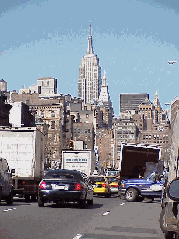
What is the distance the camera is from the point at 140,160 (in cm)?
4184

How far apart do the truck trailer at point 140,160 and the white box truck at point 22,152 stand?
10.3 meters

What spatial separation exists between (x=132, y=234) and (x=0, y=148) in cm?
1665

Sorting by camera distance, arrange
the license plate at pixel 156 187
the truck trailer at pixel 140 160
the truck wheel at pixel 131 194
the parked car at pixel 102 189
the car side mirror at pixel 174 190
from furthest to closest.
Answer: the parked car at pixel 102 189
the truck trailer at pixel 140 160
the truck wheel at pixel 131 194
the license plate at pixel 156 187
the car side mirror at pixel 174 190

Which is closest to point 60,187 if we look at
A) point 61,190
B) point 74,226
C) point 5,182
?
point 61,190

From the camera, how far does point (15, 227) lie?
658 inches

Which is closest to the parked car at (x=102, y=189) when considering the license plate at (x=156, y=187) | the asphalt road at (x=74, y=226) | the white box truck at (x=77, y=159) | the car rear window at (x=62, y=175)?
the white box truck at (x=77, y=159)

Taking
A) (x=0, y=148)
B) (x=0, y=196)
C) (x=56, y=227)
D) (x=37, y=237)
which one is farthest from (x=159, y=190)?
(x=37, y=237)

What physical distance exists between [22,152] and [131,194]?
24.5 ft

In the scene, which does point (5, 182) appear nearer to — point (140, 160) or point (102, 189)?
point (140, 160)

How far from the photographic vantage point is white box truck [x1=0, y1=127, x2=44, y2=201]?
103ft

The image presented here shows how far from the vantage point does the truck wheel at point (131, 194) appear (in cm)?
3600

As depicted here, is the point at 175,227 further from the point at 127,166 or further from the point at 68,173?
the point at 127,166

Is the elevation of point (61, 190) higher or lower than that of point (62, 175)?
lower

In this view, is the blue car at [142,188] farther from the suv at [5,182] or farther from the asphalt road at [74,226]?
the asphalt road at [74,226]
